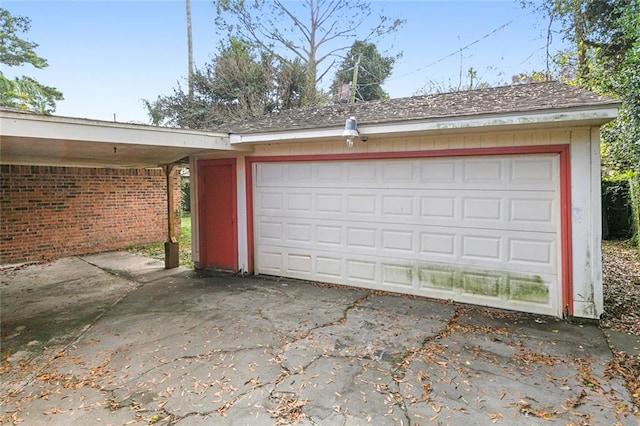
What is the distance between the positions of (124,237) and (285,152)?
662cm

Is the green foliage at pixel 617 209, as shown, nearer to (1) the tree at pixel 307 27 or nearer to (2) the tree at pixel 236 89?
(1) the tree at pixel 307 27

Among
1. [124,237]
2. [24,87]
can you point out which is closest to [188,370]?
[124,237]

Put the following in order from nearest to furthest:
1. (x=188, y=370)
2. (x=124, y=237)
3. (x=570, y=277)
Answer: (x=188, y=370) → (x=570, y=277) → (x=124, y=237)

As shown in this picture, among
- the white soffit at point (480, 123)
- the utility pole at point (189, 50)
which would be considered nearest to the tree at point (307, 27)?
the utility pole at point (189, 50)

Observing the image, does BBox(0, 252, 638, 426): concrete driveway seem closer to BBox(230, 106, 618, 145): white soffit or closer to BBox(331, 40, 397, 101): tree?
BBox(230, 106, 618, 145): white soffit

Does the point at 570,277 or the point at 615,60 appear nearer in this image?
the point at 570,277

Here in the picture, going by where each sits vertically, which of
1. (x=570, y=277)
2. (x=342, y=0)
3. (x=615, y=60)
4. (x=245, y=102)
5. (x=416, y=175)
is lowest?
(x=570, y=277)

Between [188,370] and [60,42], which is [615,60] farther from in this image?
[60,42]

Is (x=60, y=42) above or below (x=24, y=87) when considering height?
above

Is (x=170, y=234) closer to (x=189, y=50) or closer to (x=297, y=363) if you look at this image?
(x=297, y=363)

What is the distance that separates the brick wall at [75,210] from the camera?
834 centimetres

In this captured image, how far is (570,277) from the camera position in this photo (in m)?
4.44

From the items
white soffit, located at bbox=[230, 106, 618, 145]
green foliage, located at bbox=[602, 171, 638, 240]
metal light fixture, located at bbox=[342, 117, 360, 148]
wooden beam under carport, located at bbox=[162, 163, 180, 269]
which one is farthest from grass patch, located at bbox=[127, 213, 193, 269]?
green foliage, located at bbox=[602, 171, 638, 240]

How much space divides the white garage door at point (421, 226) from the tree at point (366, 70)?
12.8 metres
